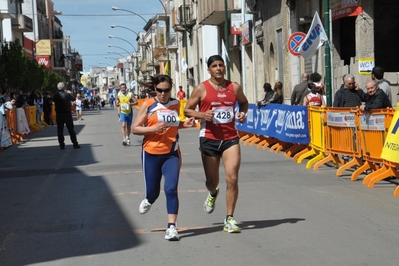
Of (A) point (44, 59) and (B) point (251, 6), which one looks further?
(A) point (44, 59)

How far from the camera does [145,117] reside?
8.37 meters

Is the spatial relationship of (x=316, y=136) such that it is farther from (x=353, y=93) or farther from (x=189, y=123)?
(x=189, y=123)

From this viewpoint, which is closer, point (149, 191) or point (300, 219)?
point (149, 191)

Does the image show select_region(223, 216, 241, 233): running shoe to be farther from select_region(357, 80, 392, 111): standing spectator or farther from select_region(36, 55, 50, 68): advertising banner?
select_region(36, 55, 50, 68): advertising banner

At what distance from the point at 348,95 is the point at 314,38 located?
4633 millimetres

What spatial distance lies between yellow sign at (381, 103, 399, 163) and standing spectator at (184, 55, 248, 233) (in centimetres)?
374

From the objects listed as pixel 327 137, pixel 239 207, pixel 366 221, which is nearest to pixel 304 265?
pixel 366 221

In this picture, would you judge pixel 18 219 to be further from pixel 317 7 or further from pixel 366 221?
pixel 317 7

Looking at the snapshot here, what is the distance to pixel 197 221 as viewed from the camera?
924 centimetres

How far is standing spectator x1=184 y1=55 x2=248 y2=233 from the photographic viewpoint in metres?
8.45

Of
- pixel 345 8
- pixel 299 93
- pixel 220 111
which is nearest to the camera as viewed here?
pixel 220 111

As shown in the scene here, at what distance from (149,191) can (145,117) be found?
0.78 metres

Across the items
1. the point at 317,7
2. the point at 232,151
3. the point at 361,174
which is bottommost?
the point at 361,174

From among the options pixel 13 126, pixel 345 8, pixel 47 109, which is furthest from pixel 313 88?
pixel 47 109
